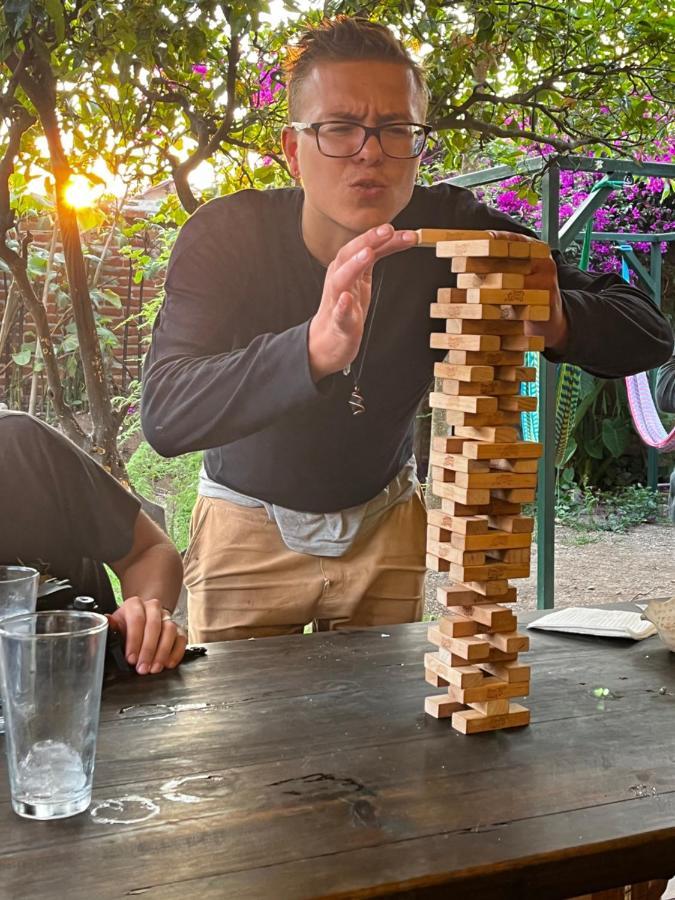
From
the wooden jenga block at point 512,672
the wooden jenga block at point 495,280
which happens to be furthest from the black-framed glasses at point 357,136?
the wooden jenga block at point 512,672

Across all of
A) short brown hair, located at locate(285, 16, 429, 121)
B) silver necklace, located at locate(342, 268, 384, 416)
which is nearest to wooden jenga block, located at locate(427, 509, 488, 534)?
silver necklace, located at locate(342, 268, 384, 416)

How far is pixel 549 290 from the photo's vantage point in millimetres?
1499

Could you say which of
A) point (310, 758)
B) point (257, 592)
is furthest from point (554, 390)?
point (310, 758)

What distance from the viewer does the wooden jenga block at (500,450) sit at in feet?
4.18

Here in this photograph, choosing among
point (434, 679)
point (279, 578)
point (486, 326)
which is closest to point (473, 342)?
point (486, 326)

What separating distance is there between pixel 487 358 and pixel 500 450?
118 mm

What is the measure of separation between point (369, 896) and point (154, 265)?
327 cm

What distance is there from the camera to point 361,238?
1342mm

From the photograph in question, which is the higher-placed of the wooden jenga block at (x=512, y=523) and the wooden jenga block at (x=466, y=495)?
the wooden jenga block at (x=466, y=495)

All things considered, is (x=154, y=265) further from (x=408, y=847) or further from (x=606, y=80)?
(x=408, y=847)

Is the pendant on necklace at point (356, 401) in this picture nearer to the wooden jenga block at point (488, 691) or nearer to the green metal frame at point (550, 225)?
the wooden jenga block at point (488, 691)

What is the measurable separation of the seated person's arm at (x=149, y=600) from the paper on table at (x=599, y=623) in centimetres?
64

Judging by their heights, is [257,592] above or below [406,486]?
below

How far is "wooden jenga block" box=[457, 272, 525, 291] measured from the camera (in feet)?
4.10
